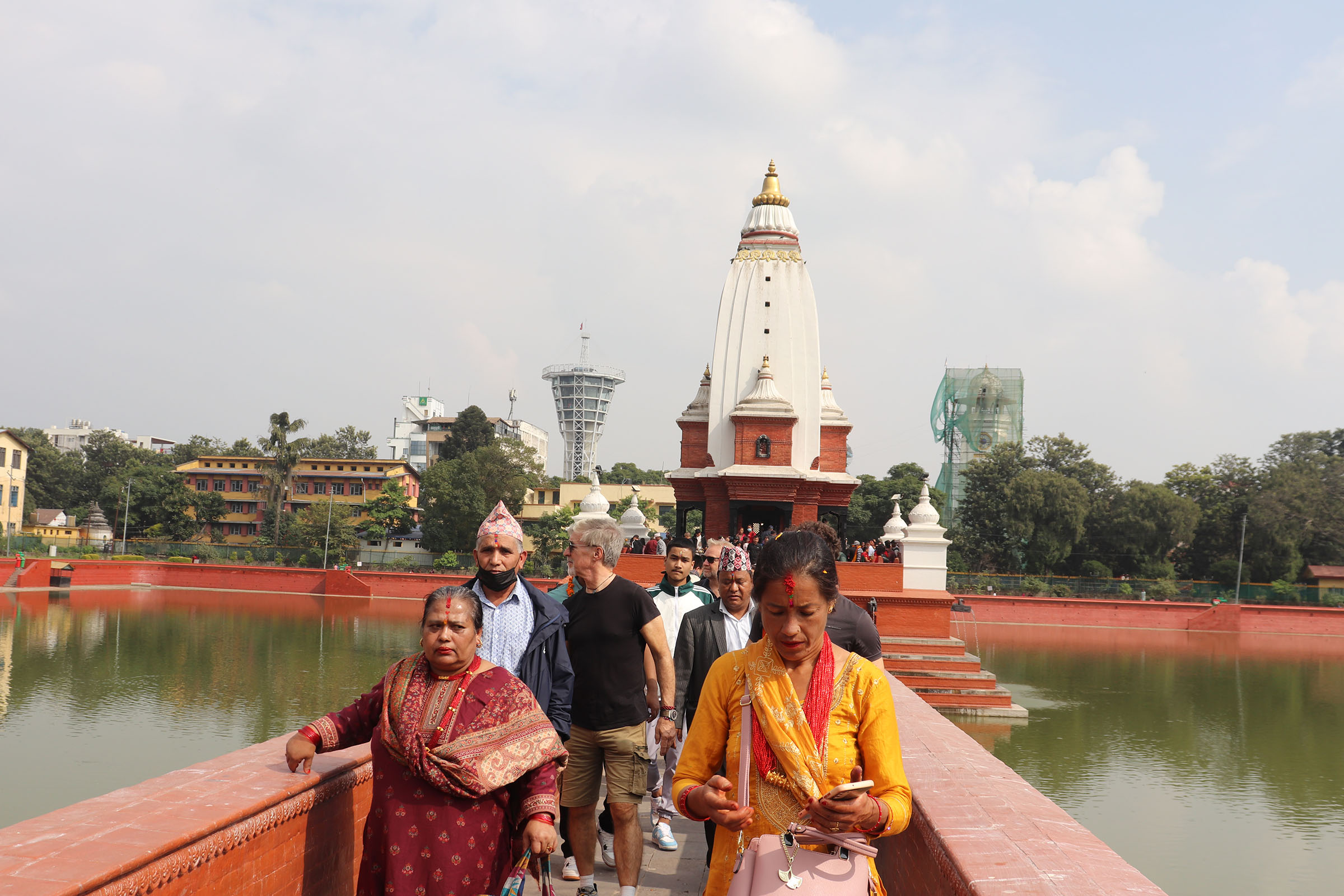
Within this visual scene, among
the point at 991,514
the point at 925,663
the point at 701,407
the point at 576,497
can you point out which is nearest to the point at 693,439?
the point at 701,407

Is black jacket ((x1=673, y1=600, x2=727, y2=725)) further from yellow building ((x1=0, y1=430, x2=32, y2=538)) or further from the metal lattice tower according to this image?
the metal lattice tower

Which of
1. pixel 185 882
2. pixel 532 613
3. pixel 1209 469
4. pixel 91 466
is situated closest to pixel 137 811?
pixel 185 882

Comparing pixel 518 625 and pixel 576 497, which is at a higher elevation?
pixel 576 497

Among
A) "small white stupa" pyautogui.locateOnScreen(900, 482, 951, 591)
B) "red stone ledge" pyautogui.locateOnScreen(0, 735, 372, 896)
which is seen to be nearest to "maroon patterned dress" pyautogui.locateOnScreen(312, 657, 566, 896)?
"red stone ledge" pyautogui.locateOnScreen(0, 735, 372, 896)

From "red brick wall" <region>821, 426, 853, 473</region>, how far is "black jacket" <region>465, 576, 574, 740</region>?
18012mm

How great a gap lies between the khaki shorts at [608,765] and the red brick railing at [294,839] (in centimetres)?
78

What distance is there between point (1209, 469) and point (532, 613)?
144 ft

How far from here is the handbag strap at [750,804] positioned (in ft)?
6.64

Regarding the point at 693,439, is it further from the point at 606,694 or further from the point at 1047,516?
the point at 1047,516

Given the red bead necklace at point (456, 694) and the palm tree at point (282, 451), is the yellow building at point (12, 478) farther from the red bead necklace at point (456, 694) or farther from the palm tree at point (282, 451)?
the red bead necklace at point (456, 694)

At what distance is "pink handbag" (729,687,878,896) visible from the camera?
2.01 meters

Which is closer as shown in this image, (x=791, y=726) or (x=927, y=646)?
(x=791, y=726)

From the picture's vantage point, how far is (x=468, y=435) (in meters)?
53.0

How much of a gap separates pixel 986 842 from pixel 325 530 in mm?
38920
